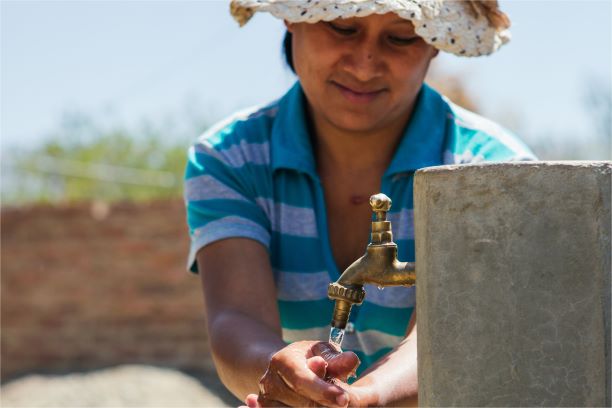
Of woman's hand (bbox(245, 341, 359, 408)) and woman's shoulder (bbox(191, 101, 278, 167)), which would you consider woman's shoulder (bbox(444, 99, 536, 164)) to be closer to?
woman's shoulder (bbox(191, 101, 278, 167))

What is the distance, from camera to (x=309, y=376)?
1521mm

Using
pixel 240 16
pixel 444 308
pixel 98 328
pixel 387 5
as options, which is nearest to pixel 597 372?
pixel 444 308

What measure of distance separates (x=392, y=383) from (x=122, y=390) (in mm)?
5845

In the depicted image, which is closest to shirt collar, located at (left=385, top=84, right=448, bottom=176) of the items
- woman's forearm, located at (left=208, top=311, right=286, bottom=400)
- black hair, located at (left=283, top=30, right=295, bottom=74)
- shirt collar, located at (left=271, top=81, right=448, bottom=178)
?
shirt collar, located at (left=271, top=81, right=448, bottom=178)

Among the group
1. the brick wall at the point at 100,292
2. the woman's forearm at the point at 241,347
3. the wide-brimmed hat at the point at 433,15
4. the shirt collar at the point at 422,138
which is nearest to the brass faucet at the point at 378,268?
the woman's forearm at the point at 241,347

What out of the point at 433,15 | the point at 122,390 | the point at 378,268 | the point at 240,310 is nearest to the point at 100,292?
the point at 122,390

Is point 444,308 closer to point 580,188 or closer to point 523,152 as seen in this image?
point 580,188

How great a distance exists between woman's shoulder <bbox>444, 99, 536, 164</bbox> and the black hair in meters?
0.45

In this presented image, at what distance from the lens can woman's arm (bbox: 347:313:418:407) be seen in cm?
172

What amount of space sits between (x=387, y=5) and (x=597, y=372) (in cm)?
104

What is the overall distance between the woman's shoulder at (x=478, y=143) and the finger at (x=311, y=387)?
105 centimetres

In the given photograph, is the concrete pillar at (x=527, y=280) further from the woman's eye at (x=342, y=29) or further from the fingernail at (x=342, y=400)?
the woman's eye at (x=342, y=29)

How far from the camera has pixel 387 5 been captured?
2.12m

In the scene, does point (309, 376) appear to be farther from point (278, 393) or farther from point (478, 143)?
point (478, 143)
